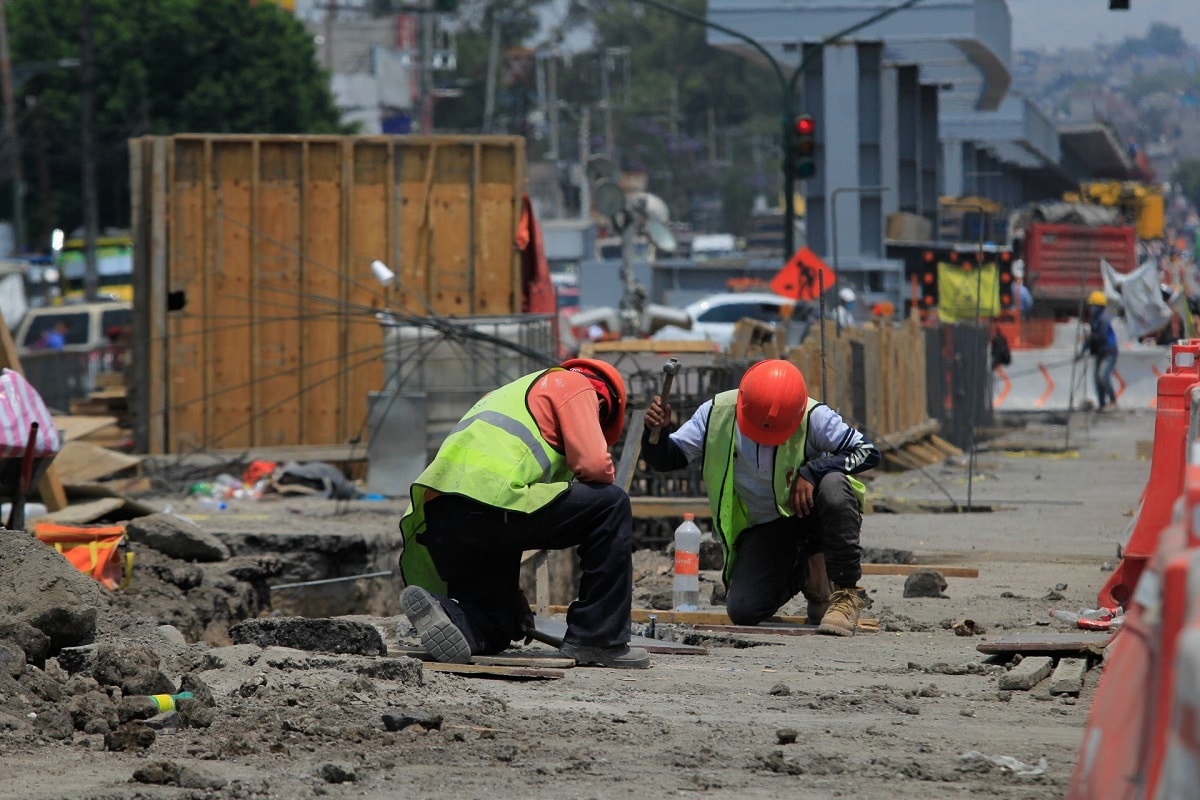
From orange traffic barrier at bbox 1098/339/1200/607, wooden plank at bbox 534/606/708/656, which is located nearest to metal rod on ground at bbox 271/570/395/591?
wooden plank at bbox 534/606/708/656

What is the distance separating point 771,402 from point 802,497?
1.68 feet

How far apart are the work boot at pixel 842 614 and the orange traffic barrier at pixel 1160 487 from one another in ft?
3.77

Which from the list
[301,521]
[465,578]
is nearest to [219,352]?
[301,521]

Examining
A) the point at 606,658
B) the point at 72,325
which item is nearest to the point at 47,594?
the point at 606,658

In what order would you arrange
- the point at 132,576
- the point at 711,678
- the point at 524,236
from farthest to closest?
the point at 524,236
the point at 132,576
the point at 711,678

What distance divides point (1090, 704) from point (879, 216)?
106 feet

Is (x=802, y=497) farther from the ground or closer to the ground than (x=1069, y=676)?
farther from the ground

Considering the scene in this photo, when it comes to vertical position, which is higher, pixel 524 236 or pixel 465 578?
pixel 524 236

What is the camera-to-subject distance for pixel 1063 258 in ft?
153

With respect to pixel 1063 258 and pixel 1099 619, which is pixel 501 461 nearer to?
pixel 1099 619

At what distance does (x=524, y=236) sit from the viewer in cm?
1762

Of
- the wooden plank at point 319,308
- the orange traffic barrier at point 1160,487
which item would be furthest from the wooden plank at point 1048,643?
the wooden plank at point 319,308

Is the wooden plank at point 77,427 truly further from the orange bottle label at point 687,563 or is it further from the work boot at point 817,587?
the work boot at point 817,587

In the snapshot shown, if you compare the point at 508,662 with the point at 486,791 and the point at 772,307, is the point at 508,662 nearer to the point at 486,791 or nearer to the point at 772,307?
the point at 486,791
